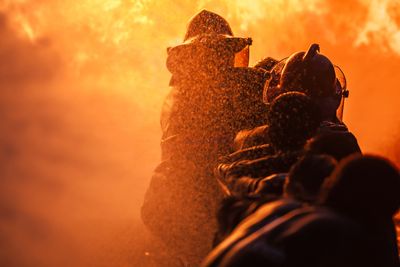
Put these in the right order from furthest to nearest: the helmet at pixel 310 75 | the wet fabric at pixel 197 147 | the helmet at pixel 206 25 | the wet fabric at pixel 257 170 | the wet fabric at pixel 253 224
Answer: the helmet at pixel 206 25
the wet fabric at pixel 197 147
the helmet at pixel 310 75
the wet fabric at pixel 257 170
the wet fabric at pixel 253 224

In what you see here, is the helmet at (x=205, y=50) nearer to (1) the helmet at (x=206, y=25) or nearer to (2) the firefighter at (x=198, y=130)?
(2) the firefighter at (x=198, y=130)

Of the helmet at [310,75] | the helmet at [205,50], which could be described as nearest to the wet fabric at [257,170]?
the helmet at [310,75]

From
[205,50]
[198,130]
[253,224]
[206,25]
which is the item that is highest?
[206,25]

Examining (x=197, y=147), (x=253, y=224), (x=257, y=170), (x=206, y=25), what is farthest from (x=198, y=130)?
(x=253, y=224)

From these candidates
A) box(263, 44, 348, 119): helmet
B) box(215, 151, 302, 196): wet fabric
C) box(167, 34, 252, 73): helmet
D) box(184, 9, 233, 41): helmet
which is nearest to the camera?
box(215, 151, 302, 196): wet fabric

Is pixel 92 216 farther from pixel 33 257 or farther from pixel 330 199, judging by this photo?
pixel 330 199

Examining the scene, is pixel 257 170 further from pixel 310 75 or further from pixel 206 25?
pixel 206 25

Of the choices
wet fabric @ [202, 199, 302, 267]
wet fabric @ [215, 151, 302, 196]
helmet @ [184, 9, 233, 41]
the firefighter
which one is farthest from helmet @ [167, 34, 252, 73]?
wet fabric @ [202, 199, 302, 267]

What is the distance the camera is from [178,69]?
5.85 metres

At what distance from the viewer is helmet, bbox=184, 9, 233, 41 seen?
6211mm

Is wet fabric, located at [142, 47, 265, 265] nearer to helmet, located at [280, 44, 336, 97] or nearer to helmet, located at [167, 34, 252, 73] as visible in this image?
helmet, located at [167, 34, 252, 73]

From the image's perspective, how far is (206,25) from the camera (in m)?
6.26

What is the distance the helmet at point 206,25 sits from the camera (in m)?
6.21

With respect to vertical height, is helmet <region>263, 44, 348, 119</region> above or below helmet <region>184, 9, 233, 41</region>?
below
